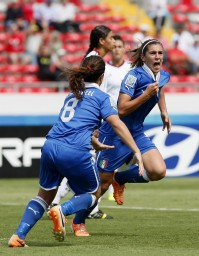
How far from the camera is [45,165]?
839 centimetres

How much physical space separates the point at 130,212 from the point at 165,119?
1.86 m

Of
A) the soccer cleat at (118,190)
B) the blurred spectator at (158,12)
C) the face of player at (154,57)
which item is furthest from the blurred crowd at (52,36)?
the face of player at (154,57)

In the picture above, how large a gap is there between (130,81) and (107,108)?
1.72m

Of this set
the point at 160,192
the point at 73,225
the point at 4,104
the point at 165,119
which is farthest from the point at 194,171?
the point at 73,225

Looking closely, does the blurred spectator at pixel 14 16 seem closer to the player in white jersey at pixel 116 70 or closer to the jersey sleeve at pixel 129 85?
the player in white jersey at pixel 116 70

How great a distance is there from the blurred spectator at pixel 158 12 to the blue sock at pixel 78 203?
17606 millimetres

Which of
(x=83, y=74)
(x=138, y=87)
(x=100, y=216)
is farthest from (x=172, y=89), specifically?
(x=83, y=74)

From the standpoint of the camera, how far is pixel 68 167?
829 centimetres

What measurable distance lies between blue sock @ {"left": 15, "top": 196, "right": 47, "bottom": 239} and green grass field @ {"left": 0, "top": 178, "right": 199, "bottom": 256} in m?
0.20

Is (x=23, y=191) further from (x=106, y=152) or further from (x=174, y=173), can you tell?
(x=106, y=152)

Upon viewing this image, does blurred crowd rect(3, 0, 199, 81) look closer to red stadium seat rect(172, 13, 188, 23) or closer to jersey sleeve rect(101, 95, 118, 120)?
red stadium seat rect(172, 13, 188, 23)

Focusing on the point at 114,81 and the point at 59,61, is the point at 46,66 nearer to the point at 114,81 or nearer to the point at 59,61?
the point at 59,61

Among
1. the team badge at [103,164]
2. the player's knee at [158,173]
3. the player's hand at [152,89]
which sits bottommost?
the team badge at [103,164]

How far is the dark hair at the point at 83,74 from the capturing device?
28.1ft
